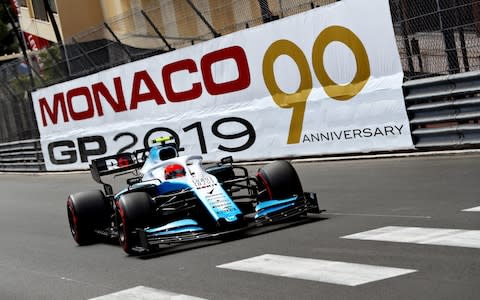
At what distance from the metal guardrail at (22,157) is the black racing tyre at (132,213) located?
2071cm

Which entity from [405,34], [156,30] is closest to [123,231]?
[405,34]

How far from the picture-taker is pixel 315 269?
7.38 meters

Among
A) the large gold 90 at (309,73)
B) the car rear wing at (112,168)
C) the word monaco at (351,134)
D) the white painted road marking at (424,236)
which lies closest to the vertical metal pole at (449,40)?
the word monaco at (351,134)

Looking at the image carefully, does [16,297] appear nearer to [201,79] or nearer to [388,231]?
[388,231]

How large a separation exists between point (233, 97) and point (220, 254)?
10.9 m

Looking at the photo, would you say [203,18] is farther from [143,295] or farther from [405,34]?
[143,295]

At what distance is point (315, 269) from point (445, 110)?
7696 millimetres

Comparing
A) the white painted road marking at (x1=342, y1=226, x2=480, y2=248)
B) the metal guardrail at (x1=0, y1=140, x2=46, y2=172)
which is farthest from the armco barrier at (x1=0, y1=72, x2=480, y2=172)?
the metal guardrail at (x1=0, y1=140, x2=46, y2=172)

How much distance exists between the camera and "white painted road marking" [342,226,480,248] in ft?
24.7

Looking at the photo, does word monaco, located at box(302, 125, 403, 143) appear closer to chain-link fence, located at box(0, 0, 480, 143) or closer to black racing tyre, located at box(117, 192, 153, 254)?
chain-link fence, located at box(0, 0, 480, 143)

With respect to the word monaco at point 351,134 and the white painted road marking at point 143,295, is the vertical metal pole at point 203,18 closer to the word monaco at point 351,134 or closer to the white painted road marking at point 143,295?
the word monaco at point 351,134

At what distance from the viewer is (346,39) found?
16.2m

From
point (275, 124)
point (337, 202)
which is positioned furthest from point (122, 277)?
point (275, 124)

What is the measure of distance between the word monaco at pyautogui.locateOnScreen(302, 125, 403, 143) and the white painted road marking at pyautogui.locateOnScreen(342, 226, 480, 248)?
673 centimetres
